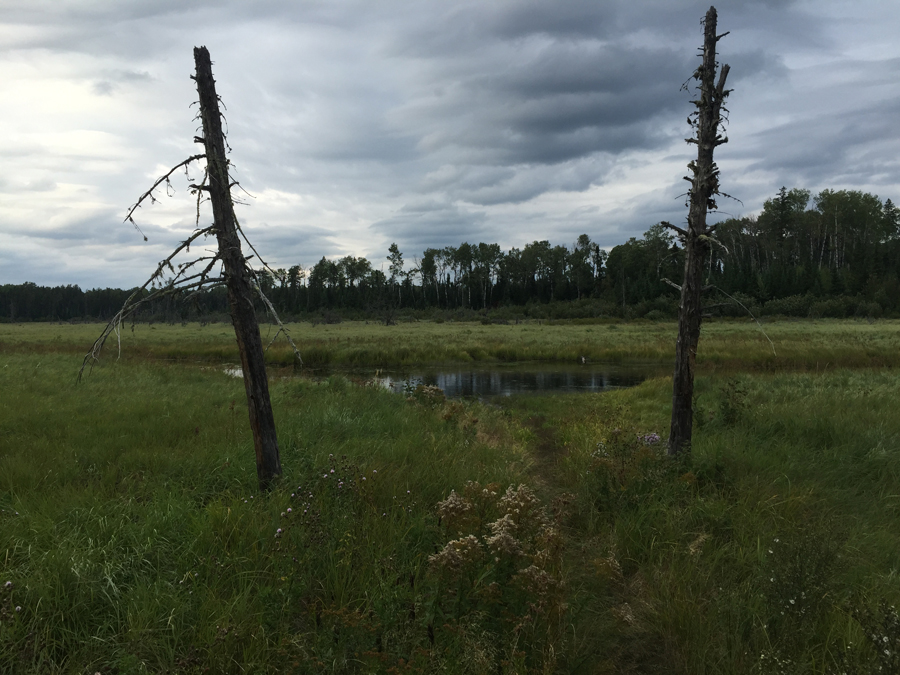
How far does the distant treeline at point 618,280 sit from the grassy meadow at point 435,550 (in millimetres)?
38365

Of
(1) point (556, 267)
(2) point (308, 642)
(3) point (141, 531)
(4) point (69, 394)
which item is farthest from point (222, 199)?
(1) point (556, 267)

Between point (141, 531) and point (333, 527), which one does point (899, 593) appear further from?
point (141, 531)

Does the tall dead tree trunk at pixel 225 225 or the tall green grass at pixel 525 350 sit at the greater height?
the tall dead tree trunk at pixel 225 225

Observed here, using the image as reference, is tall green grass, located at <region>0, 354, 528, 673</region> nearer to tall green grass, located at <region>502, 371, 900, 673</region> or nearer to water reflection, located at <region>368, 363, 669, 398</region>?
tall green grass, located at <region>502, 371, 900, 673</region>

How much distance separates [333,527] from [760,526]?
471 centimetres

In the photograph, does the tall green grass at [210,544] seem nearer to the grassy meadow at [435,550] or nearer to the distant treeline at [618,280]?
the grassy meadow at [435,550]

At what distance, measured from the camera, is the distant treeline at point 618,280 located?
Result: 7050cm

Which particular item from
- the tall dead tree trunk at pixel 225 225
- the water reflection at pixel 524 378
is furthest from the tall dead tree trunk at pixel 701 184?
the water reflection at pixel 524 378

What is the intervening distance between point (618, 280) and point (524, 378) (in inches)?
2945

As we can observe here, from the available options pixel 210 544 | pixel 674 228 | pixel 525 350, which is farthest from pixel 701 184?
pixel 525 350

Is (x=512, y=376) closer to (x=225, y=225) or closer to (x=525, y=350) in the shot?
(x=525, y=350)

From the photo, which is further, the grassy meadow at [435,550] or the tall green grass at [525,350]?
the tall green grass at [525,350]

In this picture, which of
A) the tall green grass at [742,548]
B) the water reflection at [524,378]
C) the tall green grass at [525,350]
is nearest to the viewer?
the tall green grass at [742,548]

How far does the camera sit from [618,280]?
9431cm
